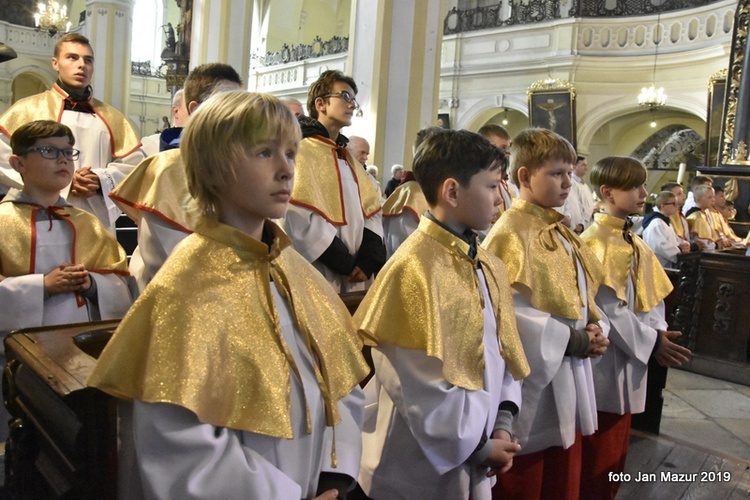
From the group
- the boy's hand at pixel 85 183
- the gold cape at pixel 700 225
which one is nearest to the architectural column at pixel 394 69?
the gold cape at pixel 700 225

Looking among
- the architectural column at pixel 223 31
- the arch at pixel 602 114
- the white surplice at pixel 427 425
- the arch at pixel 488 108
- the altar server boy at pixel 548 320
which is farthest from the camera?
the arch at pixel 488 108

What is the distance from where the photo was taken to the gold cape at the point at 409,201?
3.77m

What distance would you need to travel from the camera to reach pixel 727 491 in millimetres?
2939

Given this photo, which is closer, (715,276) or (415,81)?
(715,276)

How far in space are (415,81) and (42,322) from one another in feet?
17.4

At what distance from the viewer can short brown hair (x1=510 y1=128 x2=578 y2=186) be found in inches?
91.2

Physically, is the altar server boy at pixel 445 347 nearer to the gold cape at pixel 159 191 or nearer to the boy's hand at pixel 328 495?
the boy's hand at pixel 328 495

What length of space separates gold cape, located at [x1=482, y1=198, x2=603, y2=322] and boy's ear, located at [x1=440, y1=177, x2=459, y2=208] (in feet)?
1.70

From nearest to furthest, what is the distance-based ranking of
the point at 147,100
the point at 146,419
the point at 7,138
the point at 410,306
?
the point at 146,419 < the point at 410,306 < the point at 7,138 < the point at 147,100

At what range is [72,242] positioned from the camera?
2.48 metres

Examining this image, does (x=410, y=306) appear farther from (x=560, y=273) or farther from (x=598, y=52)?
(x=598, y=52)

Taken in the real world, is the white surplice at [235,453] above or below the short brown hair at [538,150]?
below

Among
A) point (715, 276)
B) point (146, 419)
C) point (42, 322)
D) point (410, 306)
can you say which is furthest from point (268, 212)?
point (715, 276)

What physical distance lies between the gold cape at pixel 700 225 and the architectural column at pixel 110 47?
1341cm
